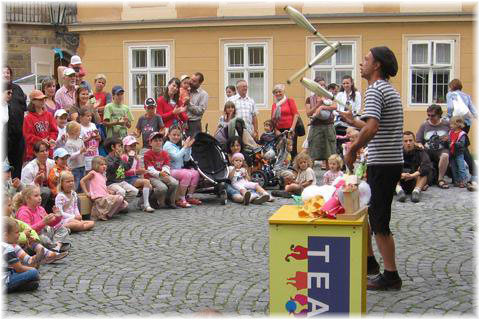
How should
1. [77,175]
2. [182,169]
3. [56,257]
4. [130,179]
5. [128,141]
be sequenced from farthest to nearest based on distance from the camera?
[182,169] → [128,141] → [130,179] → [77,175] → [56,257]

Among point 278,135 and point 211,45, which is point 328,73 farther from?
point 278,135

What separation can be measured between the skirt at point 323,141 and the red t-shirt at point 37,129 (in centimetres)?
518

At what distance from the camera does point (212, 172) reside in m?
11.3

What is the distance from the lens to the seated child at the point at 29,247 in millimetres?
6527

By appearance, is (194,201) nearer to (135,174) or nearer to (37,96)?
(135,174)

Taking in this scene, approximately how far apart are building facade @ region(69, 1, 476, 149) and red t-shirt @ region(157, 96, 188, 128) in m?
8.88

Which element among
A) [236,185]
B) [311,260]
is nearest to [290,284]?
[311,260]

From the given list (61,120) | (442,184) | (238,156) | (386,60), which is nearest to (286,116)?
(238,156)

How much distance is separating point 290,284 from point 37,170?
16.3 ft

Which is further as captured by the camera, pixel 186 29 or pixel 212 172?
pixel 186 29

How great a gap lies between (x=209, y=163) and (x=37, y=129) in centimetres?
279

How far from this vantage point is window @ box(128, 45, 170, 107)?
877 inches

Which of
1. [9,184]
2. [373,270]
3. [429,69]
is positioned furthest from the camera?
[429,69]

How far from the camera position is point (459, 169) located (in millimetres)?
12438
